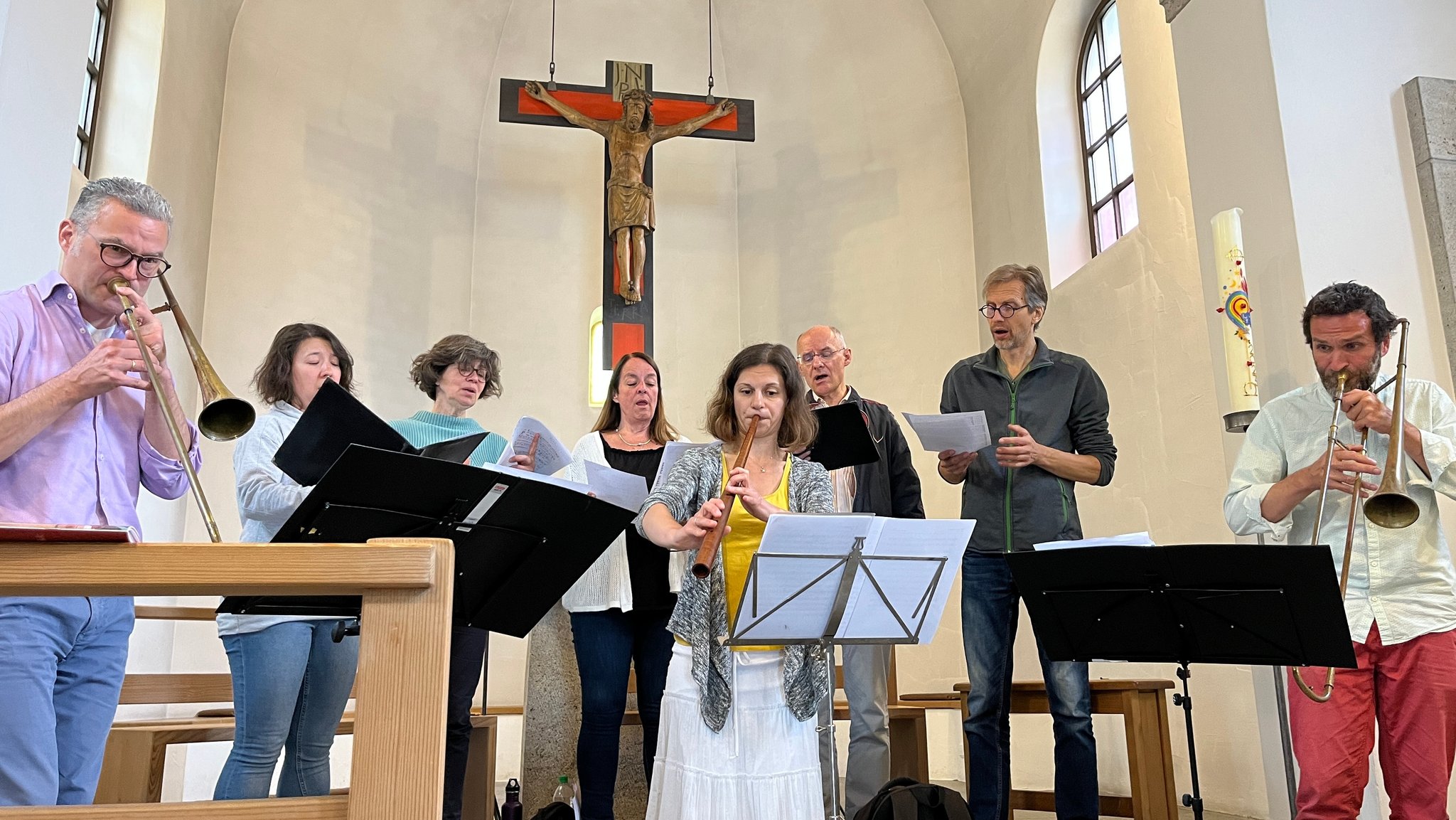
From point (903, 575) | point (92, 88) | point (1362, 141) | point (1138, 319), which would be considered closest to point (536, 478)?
point (903, 575)

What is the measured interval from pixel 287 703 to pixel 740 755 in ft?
3.39

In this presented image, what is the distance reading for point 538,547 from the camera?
2.29 m

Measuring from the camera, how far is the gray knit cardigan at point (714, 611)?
255 centimetres

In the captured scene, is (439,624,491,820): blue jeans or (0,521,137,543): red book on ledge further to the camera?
(439,624,491,820): blue jeans

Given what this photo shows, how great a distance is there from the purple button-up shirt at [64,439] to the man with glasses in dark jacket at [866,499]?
6.17 ft

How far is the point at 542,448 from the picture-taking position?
3.06 meters

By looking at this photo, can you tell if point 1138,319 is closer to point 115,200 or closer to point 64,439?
point 115,200

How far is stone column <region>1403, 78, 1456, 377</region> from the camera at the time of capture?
11.6 ft

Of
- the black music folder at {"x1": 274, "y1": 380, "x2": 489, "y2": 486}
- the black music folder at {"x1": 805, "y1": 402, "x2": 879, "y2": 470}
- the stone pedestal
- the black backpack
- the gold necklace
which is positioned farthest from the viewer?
the stone pedestal

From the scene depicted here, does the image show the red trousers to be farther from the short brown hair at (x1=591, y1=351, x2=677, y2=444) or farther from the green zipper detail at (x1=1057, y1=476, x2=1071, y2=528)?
the short brown hair at (x1=591, y1=351, x2=677, y2=444)

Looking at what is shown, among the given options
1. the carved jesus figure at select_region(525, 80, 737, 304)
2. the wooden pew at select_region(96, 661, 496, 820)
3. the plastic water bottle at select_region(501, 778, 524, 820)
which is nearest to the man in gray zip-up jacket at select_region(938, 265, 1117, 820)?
the plastic water bottle at select_region(501, 778, 524, 820)

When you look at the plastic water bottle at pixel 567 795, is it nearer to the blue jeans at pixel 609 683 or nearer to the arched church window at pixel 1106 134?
the blue jeans at pixel 609 683

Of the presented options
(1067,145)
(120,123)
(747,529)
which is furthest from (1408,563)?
(120,123)

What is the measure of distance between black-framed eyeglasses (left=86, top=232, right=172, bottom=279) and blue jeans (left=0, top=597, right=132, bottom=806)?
1.93ft
